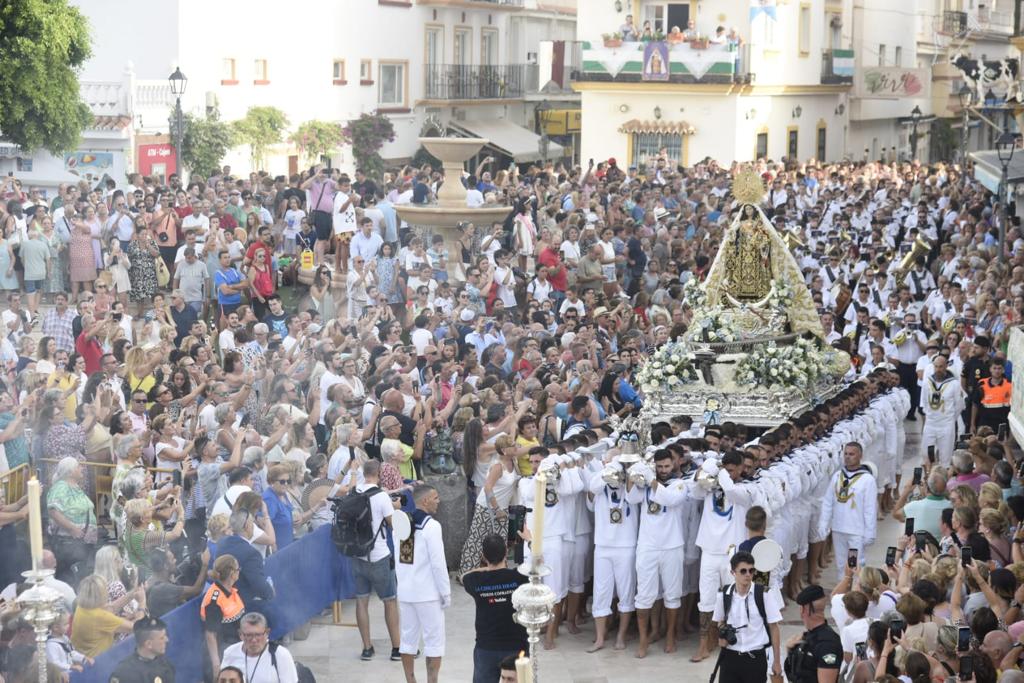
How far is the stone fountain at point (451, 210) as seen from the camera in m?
24.2

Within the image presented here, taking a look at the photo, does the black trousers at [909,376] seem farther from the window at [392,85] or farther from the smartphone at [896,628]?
the window at [392,85]

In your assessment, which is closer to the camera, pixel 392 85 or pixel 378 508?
pixel 378 508

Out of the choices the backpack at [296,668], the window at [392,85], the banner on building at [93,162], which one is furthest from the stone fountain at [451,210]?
the window at [392,85]

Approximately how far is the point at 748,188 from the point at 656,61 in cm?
2850

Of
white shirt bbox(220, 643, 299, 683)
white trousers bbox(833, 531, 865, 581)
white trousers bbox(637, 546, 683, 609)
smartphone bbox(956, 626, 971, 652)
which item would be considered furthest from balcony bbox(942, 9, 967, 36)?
white shirt bbox(220, 643, 299, 683)

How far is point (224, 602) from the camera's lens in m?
11.6

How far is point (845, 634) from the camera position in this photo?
11.1 meters

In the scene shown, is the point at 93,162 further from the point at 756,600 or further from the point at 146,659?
the point at 146,659

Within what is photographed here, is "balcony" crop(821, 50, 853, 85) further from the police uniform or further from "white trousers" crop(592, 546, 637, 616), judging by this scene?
the police uniform

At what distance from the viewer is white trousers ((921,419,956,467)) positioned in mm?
18672

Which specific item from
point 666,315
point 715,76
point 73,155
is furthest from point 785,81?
point 666,315

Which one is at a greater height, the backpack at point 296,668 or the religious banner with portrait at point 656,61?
the religious banner with portrait at point 656,61

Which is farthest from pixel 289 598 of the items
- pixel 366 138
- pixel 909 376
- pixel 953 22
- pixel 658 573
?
pixel 953 22

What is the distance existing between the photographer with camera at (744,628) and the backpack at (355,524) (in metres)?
2.84
